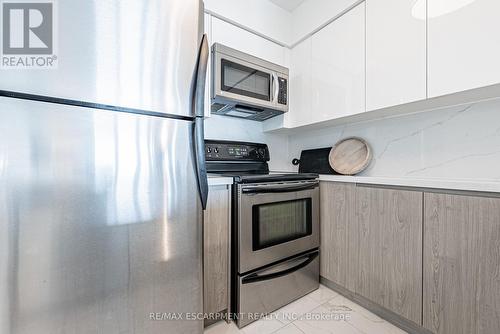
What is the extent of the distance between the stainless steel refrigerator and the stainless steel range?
1.43 ft

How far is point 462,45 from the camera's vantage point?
1021 millimetres

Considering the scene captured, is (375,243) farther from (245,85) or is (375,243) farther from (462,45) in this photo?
(245,85)

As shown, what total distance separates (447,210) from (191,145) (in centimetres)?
127

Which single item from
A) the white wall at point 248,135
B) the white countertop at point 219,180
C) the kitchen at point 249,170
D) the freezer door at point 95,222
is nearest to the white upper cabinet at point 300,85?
the kitchen at point 249,170

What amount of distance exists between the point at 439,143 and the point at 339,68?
822 mm

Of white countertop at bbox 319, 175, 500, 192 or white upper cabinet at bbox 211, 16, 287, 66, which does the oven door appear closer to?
white countertop at bbox 319, 175, 500, 192

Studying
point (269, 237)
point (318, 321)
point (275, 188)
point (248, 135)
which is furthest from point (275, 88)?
point (318, 321)

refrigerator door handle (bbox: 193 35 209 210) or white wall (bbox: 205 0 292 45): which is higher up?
white wall (bbox: 205 0 292 45)

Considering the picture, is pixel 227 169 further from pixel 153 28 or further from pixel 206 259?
pixel 153 28

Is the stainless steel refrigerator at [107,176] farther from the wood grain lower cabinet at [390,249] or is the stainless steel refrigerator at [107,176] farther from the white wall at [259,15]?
the wood grain lower cabinet at [390,249]

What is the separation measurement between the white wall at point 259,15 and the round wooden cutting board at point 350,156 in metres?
1.03

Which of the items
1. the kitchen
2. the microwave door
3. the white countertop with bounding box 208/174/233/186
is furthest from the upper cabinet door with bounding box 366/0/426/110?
the white countertop with bounding box 208/174/233/186

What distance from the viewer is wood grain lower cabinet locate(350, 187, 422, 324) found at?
3.89ft

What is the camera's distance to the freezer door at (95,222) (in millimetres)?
625
